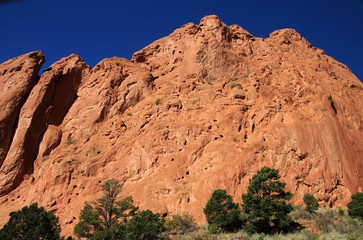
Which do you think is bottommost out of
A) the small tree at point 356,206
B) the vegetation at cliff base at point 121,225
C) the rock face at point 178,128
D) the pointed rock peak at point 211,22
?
the small tree at point 356,206

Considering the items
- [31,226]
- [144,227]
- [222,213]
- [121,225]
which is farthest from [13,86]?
[222,213]

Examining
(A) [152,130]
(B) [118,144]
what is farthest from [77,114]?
(A) [152,130]

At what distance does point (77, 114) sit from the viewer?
108 ft

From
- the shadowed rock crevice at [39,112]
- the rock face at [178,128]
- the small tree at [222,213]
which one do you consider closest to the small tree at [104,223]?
the rock face at [178,128]

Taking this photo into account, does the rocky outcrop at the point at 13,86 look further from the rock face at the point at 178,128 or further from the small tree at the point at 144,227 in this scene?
the small tree at the point at 144,227

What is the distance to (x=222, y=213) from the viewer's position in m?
18.5

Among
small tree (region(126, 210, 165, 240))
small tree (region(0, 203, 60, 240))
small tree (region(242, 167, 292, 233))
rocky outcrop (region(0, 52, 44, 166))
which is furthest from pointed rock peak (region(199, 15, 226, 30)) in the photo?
small tree (region(0, 203, 60, 240))

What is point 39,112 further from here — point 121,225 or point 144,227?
point 144,227

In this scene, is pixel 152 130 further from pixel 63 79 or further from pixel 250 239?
pixel 63 79

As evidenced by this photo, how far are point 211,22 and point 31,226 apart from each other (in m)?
34.3

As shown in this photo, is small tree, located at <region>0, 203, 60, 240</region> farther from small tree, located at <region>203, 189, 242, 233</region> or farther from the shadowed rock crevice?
small tree, located at <region>203, 189, 242, 233</region>

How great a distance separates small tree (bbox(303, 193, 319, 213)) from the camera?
19.6 m

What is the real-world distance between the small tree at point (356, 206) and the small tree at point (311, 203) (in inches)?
86.8

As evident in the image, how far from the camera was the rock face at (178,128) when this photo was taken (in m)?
22.5
